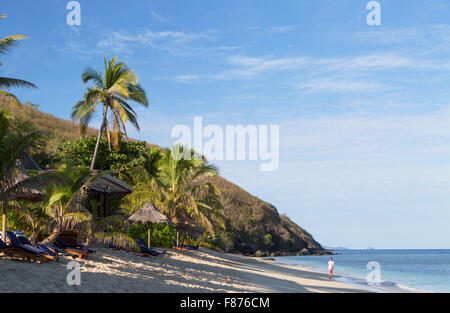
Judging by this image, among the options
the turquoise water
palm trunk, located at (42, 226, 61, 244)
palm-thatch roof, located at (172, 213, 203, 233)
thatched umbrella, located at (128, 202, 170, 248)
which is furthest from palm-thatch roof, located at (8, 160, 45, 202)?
the turquoise water

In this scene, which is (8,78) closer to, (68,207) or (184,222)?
(68,207)

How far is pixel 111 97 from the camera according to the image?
21922mm

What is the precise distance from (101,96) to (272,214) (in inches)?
1934

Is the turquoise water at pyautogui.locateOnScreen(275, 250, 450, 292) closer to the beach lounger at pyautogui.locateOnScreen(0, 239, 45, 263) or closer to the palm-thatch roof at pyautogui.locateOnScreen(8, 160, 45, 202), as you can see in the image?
the palm-thatch roof at pyautogui.locateOnScreen(8, 160, 45, 202)

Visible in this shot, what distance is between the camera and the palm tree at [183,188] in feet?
74.2

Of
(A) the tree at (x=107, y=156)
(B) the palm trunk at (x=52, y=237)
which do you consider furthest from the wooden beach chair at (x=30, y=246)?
(A) the tree at (x=107, y=156)

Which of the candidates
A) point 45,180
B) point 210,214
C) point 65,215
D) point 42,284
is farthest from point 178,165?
point 42,284

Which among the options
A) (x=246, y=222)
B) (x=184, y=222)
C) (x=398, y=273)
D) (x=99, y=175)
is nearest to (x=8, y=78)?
(x=99, y=175)

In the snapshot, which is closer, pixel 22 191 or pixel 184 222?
pixel 22 191

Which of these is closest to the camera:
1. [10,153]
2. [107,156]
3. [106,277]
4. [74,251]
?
[10,153]

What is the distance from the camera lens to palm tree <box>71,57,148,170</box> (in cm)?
2165

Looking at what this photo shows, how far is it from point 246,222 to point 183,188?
1493 inches

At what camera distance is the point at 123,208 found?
2191 cm

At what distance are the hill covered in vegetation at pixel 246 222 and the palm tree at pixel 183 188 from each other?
2457 centimetres
